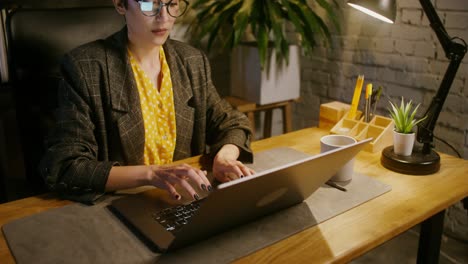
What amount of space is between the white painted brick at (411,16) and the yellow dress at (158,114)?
1.17 meters

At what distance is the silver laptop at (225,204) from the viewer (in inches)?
29.0

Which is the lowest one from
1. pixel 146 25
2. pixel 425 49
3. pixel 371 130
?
pixel 371 130

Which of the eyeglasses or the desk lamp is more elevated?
the eyeglasses

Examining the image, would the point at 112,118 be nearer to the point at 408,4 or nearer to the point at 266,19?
the point at 266,19

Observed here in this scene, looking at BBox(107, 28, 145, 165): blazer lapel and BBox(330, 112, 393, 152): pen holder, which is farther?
BBox(330, 112, 393, 152): pen holder

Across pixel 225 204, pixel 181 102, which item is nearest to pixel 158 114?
pixel 181 102

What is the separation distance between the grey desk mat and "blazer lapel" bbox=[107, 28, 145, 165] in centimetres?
29

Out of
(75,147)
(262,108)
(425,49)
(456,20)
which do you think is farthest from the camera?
(262,108)

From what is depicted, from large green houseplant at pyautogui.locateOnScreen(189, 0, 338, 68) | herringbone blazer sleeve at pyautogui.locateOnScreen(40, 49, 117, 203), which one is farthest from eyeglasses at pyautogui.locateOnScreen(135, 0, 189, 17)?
large green houseplant at pyautogui.locateOnScreen(189, 0, 338, 68)

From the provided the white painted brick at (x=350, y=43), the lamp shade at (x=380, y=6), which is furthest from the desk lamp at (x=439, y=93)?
the white painted brick at (x=350, y=43)

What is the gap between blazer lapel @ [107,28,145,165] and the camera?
4.17 ft

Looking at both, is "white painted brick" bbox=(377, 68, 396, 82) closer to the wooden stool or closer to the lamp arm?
the wooden stool

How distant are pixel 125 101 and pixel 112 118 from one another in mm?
62

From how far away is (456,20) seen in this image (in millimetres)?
1788
